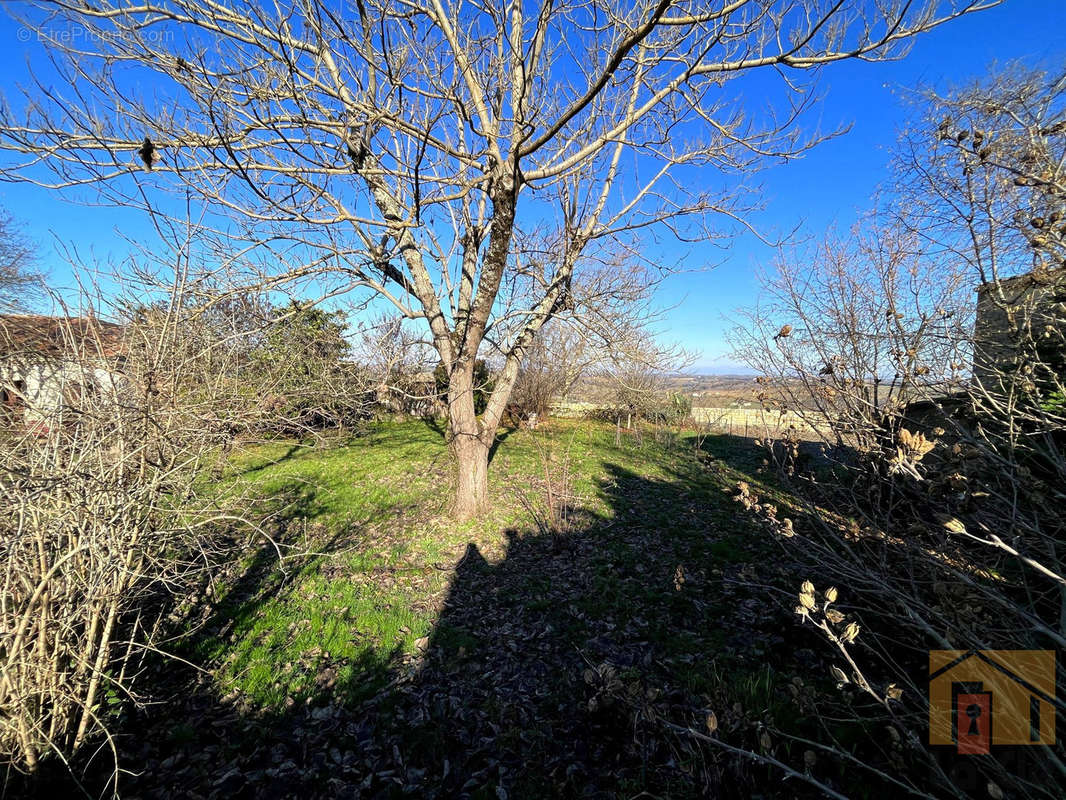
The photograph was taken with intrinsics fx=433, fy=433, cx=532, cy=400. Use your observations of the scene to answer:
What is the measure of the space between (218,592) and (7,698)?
8.48ft

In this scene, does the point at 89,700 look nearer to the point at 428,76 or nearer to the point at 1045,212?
the point at 428,76

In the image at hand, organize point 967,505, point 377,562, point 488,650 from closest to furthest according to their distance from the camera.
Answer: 1. point 967,505
2. point 488,650
3. point 377,562

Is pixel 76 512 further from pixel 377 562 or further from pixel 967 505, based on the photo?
pixel 967 505

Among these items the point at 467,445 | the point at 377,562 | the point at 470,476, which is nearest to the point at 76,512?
the point at 377,562

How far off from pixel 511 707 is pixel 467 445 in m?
3.42

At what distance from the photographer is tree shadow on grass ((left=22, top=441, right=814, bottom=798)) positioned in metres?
2.69

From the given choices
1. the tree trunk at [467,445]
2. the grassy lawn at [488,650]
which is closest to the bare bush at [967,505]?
the grassy lawn at [488,650]

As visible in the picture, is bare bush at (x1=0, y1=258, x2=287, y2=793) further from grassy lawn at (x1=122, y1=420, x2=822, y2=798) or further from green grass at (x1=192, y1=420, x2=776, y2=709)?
green grass at (x1=192, y1=420, x2=776, y2=709)

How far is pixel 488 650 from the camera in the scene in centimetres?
390

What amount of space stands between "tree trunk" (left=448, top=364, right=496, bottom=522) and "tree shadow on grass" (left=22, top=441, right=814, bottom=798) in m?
1.48

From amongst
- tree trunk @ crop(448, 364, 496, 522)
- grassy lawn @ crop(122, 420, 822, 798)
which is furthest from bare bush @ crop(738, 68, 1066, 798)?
tree trunk @ crop(448, 364, 496, 522)

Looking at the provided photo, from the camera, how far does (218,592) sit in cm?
485

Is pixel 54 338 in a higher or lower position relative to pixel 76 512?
higher

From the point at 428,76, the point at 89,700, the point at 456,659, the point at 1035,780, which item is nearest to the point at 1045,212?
the point at 1035,780
